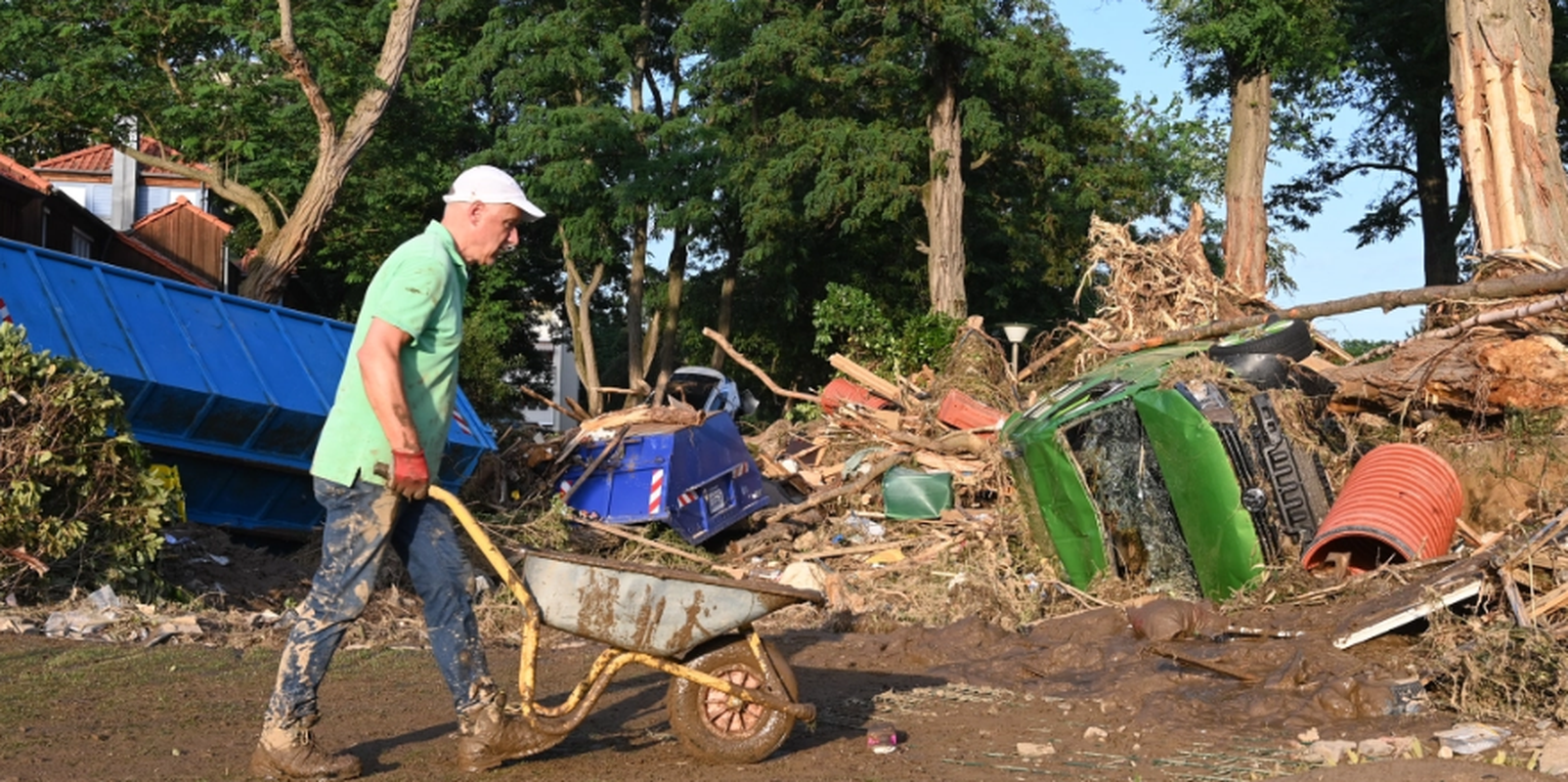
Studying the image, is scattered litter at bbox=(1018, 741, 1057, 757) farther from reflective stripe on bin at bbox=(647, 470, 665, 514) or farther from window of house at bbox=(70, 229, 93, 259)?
window of house at bbox=(70, 229, 93, 259)

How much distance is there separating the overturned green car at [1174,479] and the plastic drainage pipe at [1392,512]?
0.85 ft

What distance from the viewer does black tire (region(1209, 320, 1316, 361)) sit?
1023 cm

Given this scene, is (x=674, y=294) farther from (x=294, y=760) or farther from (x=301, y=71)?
(x=294, y=760)

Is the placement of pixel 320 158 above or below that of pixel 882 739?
above

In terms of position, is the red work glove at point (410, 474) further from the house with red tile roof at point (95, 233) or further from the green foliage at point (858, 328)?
the green foliage at point (858, 328)

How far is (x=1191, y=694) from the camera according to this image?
7203 millimetres

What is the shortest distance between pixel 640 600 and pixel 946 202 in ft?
82.9

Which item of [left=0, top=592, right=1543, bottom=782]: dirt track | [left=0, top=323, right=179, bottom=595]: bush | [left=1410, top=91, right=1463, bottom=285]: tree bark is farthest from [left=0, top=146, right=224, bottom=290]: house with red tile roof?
[left=1410, top=91, right=1463, bottom=285]: tree bark

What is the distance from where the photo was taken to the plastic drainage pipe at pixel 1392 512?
8516mm

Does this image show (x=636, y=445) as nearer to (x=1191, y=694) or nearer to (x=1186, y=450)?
(x=1186, y=450)

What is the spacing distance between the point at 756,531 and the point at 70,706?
27.1 ft

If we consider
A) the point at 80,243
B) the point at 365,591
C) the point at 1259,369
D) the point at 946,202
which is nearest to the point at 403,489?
the point at 365,591

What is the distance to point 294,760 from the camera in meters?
5.29

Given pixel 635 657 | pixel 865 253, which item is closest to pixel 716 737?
pixel 635 657
